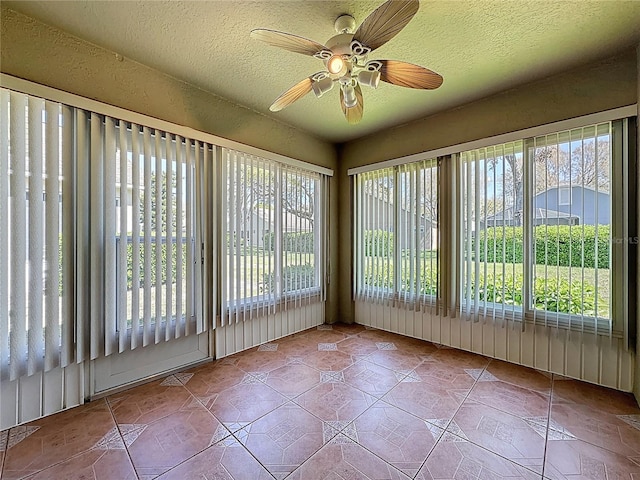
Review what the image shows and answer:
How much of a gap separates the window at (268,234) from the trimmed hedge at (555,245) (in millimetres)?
1935

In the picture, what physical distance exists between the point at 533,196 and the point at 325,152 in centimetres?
240

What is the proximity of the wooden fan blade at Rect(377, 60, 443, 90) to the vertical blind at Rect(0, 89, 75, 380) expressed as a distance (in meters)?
2.12

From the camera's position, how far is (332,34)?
1880mm

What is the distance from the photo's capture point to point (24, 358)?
69.4 inches

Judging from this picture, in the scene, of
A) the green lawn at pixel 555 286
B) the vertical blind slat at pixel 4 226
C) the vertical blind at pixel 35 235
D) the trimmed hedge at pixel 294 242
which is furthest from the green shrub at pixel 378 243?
the vertical blind slat at pixel 4 226

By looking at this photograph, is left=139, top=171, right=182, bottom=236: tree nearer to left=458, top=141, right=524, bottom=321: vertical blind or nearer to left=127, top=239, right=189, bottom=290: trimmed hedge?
left=127, top=239, right=189, bottom=290: trimmed hedge

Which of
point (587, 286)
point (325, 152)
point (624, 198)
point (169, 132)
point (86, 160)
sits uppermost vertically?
point (325, 152)

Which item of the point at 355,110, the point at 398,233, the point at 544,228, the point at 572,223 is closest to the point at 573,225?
the point at 572,223

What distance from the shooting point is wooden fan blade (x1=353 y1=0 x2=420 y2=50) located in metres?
1.27

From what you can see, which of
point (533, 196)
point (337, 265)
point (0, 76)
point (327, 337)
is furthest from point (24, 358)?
point (533, 196)

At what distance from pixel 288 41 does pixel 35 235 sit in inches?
76.3

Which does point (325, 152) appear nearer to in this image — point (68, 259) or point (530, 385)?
point (68, 259)

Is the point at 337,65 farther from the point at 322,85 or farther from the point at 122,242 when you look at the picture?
the point at 122,242

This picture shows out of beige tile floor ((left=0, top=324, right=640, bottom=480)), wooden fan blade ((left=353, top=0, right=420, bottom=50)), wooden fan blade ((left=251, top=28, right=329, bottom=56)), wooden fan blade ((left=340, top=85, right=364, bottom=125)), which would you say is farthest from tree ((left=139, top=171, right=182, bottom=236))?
wooden fan blade ((left=353, top=0, right=420, bottom=50))
